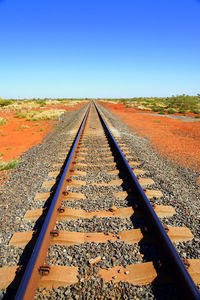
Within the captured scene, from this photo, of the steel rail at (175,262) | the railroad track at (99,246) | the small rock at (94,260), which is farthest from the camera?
the small rock at (94,260)

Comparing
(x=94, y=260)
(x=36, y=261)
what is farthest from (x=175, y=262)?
(x=36, y=261)

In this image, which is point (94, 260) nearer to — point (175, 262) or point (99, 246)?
point (99, 246)

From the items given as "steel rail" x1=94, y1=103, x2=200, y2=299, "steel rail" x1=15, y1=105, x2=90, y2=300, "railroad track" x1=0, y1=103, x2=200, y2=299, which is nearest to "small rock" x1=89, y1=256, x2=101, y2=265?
"railroad track" x1=0, y1=103, x2=200, y2=299

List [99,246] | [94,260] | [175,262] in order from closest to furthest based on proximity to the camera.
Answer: [175,262], [94,260], [99,246]

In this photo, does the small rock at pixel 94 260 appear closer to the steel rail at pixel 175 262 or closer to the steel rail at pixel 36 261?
the steel rail at pixel 36 261

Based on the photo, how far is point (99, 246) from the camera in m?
2.76

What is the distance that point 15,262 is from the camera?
255cm

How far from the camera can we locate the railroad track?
2.18m

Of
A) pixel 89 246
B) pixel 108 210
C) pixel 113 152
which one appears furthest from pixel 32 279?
pixel 113 152

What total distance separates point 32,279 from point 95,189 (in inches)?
95.2

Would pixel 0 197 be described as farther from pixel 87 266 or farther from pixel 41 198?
pixel 87 266

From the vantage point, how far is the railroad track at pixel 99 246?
2.18 m

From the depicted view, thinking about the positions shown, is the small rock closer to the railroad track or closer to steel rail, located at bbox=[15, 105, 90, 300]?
the railroad track

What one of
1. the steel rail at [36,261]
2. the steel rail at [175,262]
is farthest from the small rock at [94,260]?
the steel rail at [175,262]
